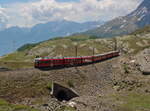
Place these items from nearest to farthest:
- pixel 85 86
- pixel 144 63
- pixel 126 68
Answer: pixel 85 86 → pixel 126 68 → pixel 144 63

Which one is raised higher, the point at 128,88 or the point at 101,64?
the point at 101,64

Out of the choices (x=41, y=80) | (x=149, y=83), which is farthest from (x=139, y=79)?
(x=41, y=80)

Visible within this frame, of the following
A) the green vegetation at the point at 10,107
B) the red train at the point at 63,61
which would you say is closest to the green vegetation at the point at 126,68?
the red train at the point at 63,61

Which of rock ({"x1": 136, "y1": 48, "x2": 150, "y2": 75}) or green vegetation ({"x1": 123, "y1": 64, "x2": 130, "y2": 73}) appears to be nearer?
rock ({"x1": 136, "y1": 48, "x2": 150, "y2": 75})

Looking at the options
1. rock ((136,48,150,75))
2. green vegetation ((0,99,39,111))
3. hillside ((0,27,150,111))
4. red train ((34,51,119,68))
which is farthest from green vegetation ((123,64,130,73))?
green vegetation ((0,99,39,111))

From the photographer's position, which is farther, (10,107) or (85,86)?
(85,86)

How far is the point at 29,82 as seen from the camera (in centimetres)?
6000

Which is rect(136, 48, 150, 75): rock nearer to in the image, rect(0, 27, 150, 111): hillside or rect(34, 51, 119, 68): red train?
rect(0, 27, 150, 111): hillside

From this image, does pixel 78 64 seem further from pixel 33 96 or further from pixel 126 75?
pixel 33 96

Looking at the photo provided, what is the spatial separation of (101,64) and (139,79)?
699 inches

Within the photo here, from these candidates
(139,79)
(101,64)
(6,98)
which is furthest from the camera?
(101,64)

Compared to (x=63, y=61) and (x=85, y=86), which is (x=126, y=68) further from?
(x=63, y=61)

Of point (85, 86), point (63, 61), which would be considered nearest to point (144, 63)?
point (85, 86)

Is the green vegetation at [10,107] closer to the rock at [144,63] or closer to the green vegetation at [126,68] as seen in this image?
the green vegetation at [126,68]
